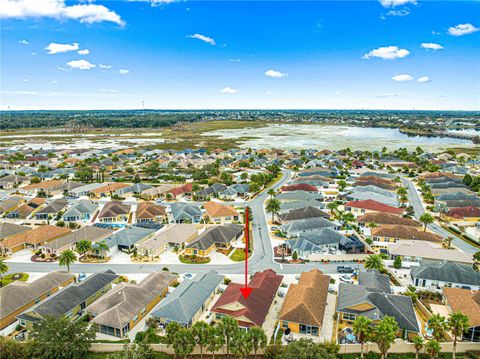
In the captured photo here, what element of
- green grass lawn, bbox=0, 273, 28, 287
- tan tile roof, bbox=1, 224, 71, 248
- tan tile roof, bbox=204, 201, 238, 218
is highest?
tan tile roof, bbox=204, 201, 238, 218

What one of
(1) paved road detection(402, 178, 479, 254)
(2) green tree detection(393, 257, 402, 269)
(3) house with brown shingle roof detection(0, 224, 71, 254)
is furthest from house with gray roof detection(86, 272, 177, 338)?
(1) paved road detection(402, 178, 479, 254)

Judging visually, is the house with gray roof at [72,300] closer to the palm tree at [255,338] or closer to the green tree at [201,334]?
the green tree at [201,334]

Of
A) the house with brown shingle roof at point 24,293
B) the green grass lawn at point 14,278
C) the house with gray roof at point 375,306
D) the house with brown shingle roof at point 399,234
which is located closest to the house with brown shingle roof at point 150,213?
the green grass lawn at point 14,278

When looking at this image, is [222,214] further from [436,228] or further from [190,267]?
[436,228]

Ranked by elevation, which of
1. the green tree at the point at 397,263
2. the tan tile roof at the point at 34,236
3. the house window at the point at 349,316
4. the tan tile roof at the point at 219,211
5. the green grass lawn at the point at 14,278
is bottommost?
the green grass lawn at the point at 14,278

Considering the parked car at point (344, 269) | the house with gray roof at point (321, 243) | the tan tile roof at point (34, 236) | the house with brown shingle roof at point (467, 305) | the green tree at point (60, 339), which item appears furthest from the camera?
the tan tile roof at point (34, 236)

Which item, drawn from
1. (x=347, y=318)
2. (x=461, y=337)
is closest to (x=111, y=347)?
(x=347, y=318)

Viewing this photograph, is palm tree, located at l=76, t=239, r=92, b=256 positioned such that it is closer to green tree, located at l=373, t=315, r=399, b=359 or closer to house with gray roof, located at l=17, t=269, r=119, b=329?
house with gray roof, located at l=17, t=269, r=119, b=329
